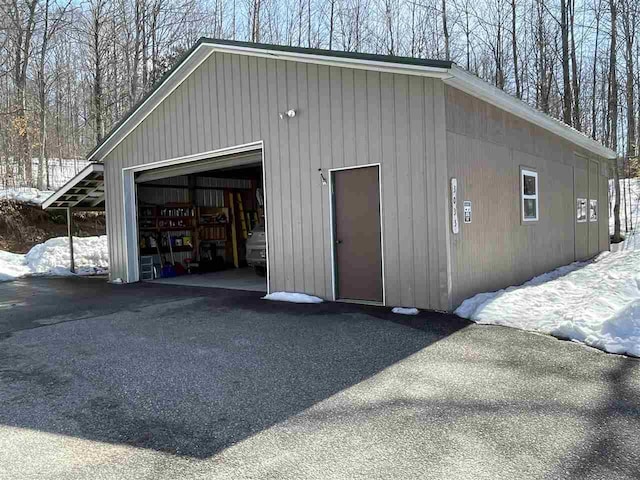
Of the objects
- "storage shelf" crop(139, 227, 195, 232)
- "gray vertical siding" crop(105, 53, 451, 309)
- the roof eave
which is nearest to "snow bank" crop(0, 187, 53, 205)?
"storage shelf" crop(139, 227, 195, 232)

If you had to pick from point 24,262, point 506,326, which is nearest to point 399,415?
point 506,326

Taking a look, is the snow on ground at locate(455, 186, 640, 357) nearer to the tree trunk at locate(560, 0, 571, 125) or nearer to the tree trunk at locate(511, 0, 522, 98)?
A: the tree trunk at locate(560, 0, 571, 125)

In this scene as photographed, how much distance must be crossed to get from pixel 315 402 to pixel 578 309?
3.99 meters

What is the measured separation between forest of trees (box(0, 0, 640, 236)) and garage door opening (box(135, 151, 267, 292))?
9.77 m

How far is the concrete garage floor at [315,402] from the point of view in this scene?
2643 millimetres

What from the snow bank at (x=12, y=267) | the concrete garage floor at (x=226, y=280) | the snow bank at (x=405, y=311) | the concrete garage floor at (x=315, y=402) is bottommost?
the concrete garage floor at (x=315, y=402)

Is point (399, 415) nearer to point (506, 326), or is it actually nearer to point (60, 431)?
point (60, 431)

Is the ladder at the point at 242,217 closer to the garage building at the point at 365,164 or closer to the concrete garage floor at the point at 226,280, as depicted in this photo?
the concrete garage floor at the point at 226,280

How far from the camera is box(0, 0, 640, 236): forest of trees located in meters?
19.7

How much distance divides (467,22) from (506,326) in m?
19.7

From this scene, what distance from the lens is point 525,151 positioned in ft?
29.4

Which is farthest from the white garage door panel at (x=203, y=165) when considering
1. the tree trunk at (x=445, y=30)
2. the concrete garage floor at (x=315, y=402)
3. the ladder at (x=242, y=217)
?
the tree trunk at (x=445, y=30)

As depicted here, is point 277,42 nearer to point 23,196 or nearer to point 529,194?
point 23,196

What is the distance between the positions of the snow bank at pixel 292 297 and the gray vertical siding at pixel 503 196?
2.23m
